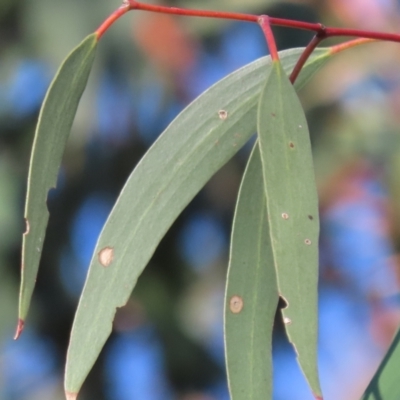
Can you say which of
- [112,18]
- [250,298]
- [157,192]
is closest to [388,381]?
[250,298]

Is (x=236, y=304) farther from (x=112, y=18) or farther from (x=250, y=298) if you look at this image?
(x=112, y=18)

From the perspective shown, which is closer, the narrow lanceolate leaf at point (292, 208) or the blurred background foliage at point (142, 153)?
the narrow lanceolate leaf at point (292, 208)

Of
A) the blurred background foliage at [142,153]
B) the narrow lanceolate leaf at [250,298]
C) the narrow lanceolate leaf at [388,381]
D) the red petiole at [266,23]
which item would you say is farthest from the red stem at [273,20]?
the blurred background foliage at [142,153]

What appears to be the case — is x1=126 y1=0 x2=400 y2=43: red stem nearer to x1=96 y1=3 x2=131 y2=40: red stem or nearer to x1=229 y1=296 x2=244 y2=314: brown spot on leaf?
x1=96 y1=3 x2=131 y2=40: red stem

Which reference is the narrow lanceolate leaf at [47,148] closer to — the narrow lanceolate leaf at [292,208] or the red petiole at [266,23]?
the red petiole at [266,23]

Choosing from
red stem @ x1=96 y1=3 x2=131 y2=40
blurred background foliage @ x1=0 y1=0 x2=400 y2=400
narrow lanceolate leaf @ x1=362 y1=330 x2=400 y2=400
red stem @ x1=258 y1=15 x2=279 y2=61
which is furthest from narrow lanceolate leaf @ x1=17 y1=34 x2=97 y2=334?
blurred background foliage @ x1=0 y1=0 x2=400 y2=400
